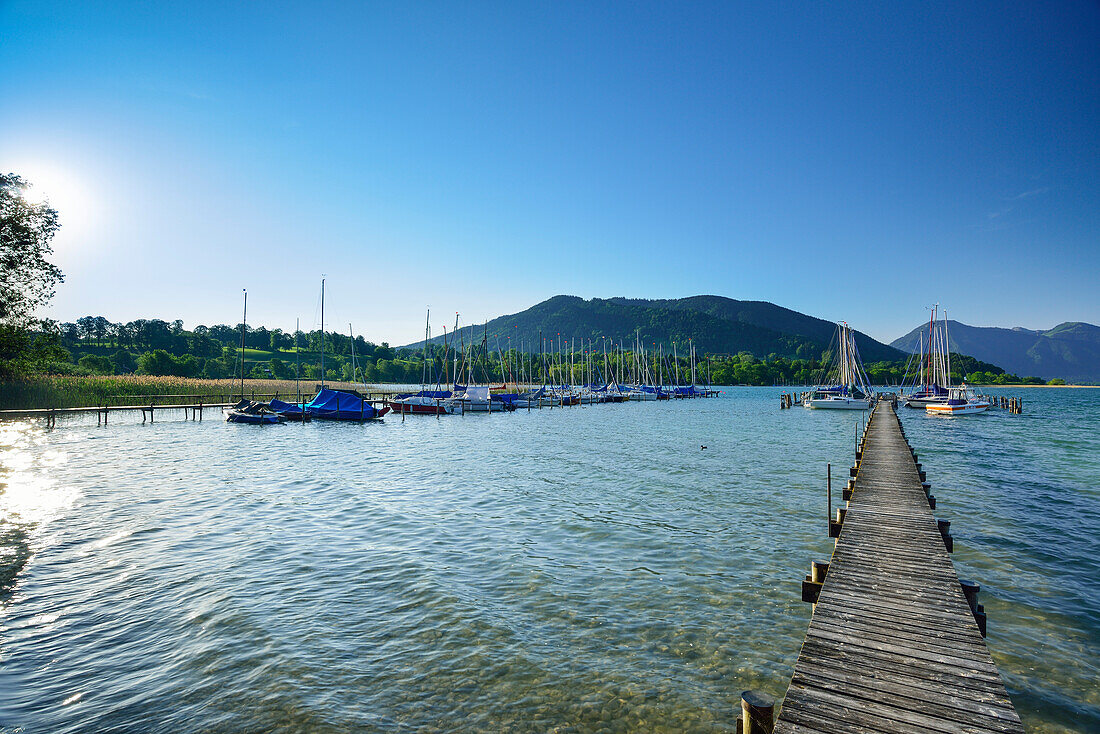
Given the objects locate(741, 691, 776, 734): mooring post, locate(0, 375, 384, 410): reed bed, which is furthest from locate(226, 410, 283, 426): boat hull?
locate(741, 691, 776, 734): mooring post

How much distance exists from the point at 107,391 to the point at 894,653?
261ft

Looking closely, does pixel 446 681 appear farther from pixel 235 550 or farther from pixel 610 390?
pixel 610 390

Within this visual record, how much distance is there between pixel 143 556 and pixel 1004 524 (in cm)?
2504

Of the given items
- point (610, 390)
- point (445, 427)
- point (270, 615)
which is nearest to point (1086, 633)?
point (270, 615)

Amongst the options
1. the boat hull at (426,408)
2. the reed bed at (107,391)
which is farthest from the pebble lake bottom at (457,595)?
the boat hull at (426,408)

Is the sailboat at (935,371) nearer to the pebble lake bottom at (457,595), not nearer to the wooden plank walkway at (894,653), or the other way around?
the pebble lake bottom at (457,595)

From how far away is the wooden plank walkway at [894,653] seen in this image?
544 centimetres

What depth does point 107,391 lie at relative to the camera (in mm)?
62188

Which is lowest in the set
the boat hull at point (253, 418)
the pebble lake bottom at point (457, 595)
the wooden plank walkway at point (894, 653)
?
the pebble lake bottom at point (457, 595)

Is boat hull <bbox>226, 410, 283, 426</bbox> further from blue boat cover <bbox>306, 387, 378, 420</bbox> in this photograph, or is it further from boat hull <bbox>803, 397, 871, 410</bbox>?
boat hull <bbox>803, 397, 871, 410</bbox>

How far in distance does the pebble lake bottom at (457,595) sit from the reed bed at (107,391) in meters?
34.8

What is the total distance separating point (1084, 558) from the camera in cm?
A: 1359

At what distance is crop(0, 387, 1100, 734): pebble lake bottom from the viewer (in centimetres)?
729

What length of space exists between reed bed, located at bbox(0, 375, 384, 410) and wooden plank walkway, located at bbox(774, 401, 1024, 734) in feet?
219
